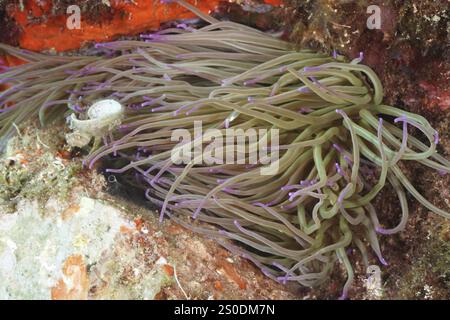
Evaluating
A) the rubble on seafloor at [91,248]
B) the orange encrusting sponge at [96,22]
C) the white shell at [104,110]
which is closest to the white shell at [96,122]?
the white shell at [104,110]

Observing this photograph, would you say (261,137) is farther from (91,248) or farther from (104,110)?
(91,248)

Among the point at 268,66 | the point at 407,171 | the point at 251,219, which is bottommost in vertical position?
the point at 251,219

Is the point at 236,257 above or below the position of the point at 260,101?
below

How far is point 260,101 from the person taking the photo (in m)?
2.42

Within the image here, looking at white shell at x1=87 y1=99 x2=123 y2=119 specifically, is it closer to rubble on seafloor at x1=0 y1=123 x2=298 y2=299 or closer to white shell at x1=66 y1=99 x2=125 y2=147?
white shell at x1=66 y1=99 x2=125 y2=147

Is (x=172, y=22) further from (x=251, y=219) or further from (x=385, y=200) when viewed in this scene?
(x=385, y=200)

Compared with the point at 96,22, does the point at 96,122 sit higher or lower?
lower

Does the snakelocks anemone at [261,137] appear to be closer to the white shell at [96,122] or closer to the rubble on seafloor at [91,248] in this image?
the white shell at [96,122]

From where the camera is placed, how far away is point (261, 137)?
8.10 ft

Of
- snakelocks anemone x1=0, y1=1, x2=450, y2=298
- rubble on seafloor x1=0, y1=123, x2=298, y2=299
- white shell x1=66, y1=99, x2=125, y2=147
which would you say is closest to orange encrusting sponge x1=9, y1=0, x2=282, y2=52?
snakelocks anemone x1=0, y1=1, x2=450, y2=298

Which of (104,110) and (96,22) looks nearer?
(104,110)

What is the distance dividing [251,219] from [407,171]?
0.99 m

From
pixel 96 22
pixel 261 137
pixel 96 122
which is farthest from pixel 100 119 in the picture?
pixel 261 137
